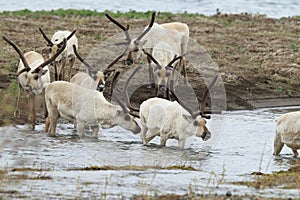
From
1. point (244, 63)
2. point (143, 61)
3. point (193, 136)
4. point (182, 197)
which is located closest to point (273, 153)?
point (193, 136)

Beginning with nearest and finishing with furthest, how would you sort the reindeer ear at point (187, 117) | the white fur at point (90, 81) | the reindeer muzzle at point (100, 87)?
the reindeer ear at point (187, 117), the reindeer muzzle at point (100, 87), the white fur at point (90, 81)

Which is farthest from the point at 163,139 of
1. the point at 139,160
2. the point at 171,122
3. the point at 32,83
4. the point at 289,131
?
the point at 32,83

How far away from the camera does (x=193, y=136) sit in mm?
12633

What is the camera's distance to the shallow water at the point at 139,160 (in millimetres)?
7652

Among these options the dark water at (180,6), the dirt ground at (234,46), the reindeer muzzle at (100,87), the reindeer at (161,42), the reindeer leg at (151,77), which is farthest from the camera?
the dark water at (180,6)

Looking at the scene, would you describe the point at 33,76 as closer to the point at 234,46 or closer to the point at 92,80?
the point at 92,80

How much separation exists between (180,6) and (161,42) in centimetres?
2724

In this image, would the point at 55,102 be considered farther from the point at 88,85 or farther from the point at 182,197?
the point at 182,197

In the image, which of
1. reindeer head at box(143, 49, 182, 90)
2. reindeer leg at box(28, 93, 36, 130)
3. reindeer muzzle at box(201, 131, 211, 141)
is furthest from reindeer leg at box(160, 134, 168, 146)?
reindeer head at box(143, 49, 182, 90)

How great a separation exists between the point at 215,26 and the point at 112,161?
15.3 m

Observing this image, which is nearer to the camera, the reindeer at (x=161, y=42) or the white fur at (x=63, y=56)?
the reindeer at (x=161, y=42)

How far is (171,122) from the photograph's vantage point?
40.1ft

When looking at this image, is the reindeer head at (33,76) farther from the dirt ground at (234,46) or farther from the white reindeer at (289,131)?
the white reindeer at (289,131)

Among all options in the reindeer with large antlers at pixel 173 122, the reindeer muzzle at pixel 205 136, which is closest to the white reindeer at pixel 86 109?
the reindeer with large antlers at pixel 173 122
